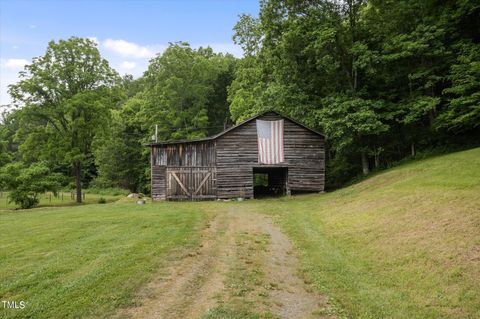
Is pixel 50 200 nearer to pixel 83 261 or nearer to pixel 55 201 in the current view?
pixel 55 201

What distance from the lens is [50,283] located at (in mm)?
6844

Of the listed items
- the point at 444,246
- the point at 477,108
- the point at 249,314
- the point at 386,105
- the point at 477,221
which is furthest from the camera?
the point at 386,105

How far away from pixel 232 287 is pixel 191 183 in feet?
61.7

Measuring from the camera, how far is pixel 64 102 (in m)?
30.8

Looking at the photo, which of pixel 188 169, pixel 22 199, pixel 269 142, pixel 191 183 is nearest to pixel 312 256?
pixel 269 142

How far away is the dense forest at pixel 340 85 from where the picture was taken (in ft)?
72.4

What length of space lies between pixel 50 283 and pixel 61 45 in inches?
1227

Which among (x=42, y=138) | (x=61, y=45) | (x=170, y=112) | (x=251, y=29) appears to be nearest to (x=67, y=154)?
(x=42, y=138)

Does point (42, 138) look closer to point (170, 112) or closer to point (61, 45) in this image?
point (61, 45)

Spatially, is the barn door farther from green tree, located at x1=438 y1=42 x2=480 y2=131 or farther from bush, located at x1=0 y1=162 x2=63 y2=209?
green tree, located at x1=438 y1=42 x2=480 y2=131

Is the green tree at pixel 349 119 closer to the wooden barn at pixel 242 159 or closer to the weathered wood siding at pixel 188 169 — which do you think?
the wooden barn at pixel 242 159

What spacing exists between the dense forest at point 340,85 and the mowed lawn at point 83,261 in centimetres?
1597

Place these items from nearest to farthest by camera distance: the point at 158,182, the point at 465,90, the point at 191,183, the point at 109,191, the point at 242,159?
the point at 465,90 → the point at 191,183 → the point at 242,159 → the point at 158,182 → the point at 109,191

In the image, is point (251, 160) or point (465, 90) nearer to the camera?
point (465, 90)
